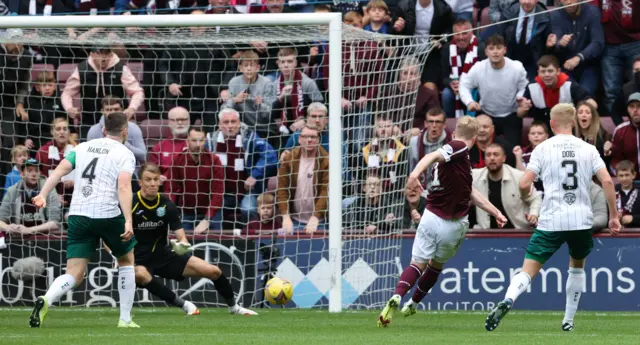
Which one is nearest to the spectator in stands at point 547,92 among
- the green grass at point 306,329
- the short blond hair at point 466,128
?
the green grass at point 306,329

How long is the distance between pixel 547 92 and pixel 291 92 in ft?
11.2

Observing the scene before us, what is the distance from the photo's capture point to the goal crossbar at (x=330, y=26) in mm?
13336

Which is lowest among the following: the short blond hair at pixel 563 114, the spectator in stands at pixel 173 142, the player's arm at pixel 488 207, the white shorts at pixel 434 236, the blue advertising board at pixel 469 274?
the blue advertising board at pixel 469 274

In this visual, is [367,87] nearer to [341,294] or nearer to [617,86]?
[341,294]

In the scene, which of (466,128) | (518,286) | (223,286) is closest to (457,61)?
(223,286)

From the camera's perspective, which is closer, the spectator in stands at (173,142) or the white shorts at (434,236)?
the white shorts at (434,236)

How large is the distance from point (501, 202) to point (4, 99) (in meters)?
7.22

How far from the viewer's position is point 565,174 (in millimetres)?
10484

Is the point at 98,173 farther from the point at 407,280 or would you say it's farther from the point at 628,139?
the point at 628,139

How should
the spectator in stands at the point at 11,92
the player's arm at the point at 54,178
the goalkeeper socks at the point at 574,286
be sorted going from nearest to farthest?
the player's arm at the point at 54,178, the goalkeeper socks at the point at 574,286, the spectator in stands at the point at 11,92

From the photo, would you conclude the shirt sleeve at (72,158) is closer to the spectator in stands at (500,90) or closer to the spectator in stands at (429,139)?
the spectator in stands at (429,139)

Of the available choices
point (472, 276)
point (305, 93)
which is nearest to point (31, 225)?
point (305, 93)

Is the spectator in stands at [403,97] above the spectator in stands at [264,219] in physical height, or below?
above

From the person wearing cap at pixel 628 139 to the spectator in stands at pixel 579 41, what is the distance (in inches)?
51.2
